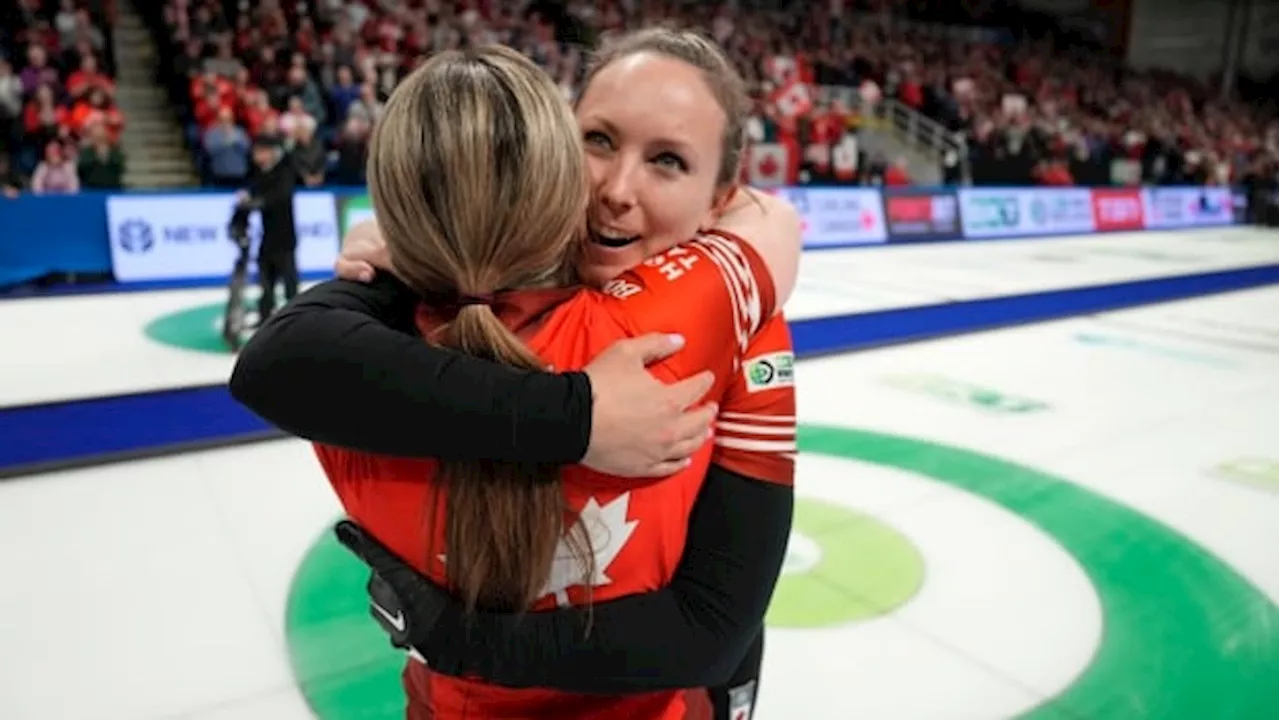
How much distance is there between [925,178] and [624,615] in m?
15.8

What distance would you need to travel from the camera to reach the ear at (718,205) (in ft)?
3.73

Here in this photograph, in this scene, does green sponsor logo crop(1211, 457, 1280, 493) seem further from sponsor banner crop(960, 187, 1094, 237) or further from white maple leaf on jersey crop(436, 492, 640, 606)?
sponsor banner crop(960, 187, 1094, 237)

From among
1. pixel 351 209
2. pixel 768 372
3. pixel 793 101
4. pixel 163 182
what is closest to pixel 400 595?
pixel 768 372

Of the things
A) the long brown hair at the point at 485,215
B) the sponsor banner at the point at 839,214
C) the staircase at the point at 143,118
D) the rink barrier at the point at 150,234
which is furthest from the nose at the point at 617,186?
the sponsor banner at the point at 839,214

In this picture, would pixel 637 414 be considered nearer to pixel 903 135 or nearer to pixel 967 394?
pixel 967 394

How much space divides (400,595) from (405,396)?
0.25 metres

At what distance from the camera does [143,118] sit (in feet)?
34.2

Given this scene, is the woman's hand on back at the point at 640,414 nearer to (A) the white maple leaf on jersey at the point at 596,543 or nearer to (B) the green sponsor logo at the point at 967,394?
(A) the white maple leaf on jersey at the point at 596,543

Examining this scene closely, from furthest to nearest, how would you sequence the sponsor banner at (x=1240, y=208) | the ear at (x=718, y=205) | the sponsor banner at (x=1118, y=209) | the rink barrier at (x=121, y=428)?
the sponsor banner at (x=1240, y=208)
the sponsor banner at (x=1118, y=209)
the rink barrier at (x=121, y=428)
the ear at (x=718, y=205)

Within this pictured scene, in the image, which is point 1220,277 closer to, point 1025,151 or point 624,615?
point 1025,151

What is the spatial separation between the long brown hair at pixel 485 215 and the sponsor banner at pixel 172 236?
21.2ft

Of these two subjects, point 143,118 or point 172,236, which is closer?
point 172,236

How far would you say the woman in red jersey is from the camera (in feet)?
2.60

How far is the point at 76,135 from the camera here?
7.93 meters
